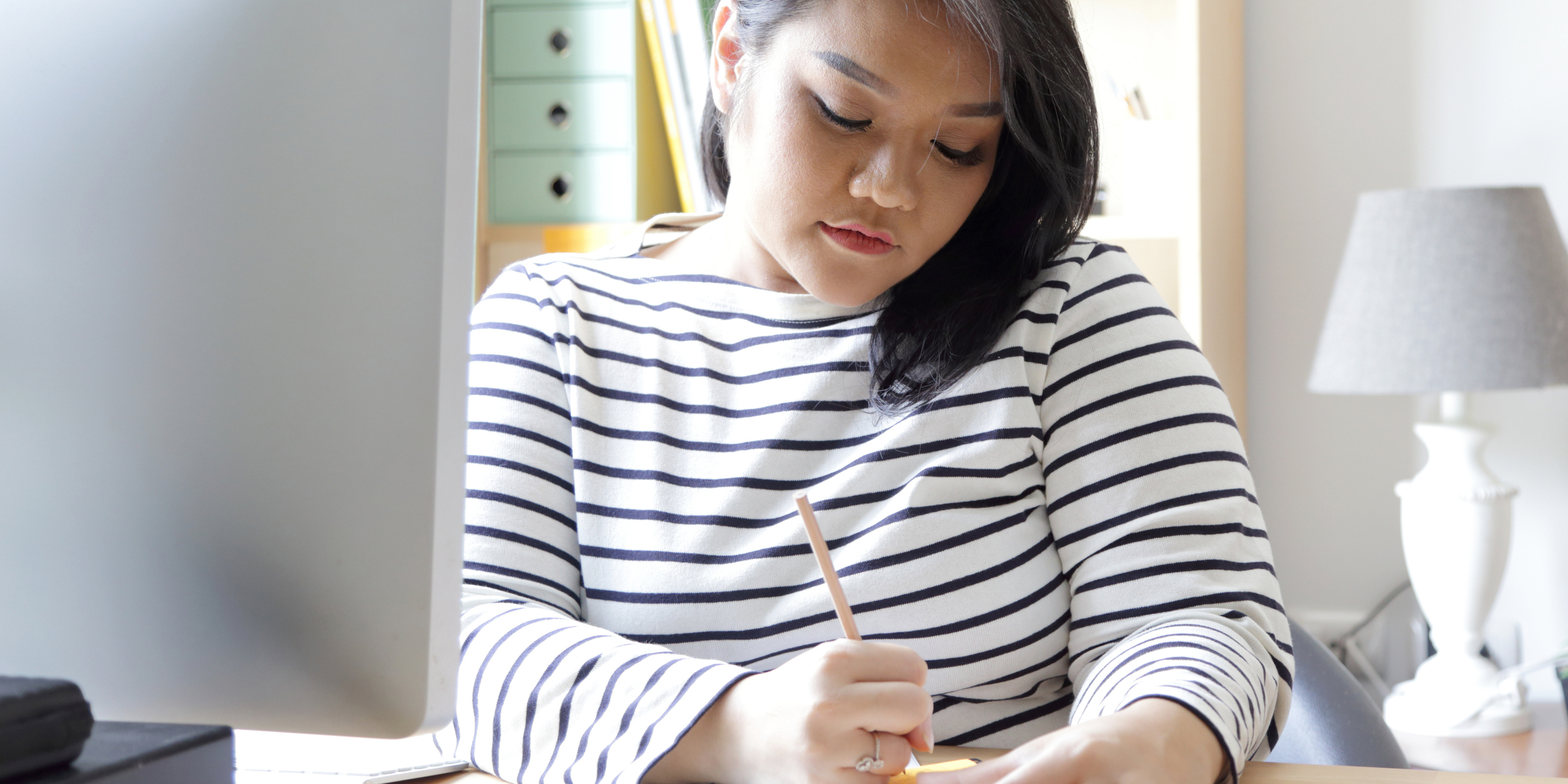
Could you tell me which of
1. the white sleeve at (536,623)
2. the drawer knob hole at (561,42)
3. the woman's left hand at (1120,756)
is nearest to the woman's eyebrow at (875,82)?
the white sleeve at (536,623)

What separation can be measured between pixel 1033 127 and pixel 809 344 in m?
0.21

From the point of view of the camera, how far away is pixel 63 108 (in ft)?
1.40

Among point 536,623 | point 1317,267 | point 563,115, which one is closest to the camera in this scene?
point 536,623

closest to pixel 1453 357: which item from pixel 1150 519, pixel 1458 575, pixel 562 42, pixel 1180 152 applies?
pixel 1458 575

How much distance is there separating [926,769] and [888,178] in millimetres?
374

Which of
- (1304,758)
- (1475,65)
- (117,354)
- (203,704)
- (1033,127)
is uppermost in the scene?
(1475,65)

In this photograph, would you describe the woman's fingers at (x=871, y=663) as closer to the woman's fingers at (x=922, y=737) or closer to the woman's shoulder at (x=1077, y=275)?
the woman's fingers at (x=922, y=737)

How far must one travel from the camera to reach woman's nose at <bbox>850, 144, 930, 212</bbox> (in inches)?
32.0

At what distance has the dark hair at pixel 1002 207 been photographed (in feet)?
2.64

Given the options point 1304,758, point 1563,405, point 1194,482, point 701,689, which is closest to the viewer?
point 701,689

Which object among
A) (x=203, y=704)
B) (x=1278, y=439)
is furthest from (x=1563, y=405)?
(x=203, y=704)

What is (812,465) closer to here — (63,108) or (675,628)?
(675,628)

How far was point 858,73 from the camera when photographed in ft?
2.61

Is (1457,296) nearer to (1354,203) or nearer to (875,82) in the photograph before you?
(1354,203)
